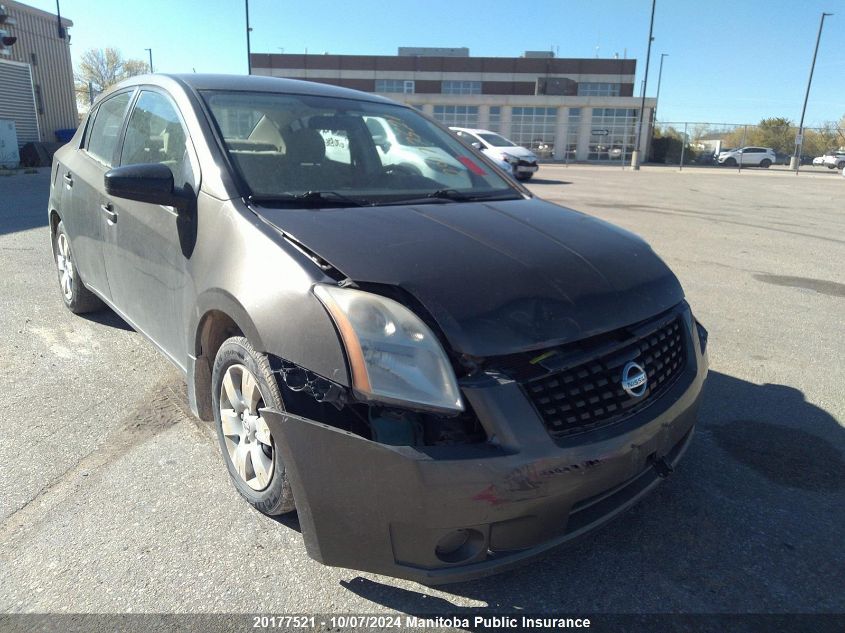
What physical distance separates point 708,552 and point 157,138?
10.3ft

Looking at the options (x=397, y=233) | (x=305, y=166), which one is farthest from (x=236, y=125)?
(x=397, y=233)

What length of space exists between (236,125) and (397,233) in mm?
1119

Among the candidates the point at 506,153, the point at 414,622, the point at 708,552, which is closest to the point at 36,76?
the point at 506,153

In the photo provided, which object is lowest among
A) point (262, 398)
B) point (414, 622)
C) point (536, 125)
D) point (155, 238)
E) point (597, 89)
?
point (414, 622)

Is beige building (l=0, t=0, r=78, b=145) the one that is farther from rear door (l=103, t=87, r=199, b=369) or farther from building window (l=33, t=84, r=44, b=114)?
rear door (l=103, t=87, r=199, b=369)

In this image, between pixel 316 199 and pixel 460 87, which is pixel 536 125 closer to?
pixel 460 87

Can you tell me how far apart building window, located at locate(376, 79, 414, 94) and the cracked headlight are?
62.5 meters

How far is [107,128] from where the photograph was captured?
395 centimetres

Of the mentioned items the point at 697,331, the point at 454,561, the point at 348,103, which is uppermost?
the point at 348,103

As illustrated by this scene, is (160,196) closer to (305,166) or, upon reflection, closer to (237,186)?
(237,186)

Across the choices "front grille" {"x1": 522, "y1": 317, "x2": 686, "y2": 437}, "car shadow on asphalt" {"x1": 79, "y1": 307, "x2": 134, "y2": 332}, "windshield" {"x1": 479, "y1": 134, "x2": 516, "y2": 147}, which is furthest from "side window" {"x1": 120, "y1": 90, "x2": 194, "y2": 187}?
"windshield" {"x1": 479, "y1": 134, "x2": 516, "y2": 147}

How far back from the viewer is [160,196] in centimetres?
257

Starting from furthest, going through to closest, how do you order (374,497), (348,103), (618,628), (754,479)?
(348,103), (754,479), (618,628), (374,497)

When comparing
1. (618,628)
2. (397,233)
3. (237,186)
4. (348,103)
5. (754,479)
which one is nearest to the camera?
(618,628)
